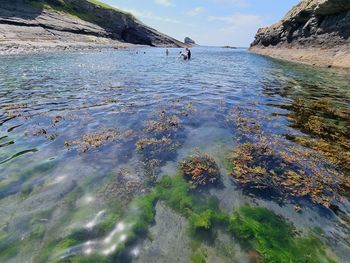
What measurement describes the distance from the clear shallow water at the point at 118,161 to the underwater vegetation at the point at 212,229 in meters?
0.10

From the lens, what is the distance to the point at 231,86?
20.6 m

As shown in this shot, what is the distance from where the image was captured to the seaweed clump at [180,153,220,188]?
6855mm

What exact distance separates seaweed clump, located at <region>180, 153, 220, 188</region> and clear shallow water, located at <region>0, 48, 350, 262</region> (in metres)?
0.31

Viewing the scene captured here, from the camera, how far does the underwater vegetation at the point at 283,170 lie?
21.2ft

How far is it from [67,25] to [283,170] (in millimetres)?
88860

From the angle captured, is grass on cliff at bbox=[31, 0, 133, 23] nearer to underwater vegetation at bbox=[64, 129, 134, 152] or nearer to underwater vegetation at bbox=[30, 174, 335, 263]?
underwater vegetation at bbox=[64, 129, 134, 152]

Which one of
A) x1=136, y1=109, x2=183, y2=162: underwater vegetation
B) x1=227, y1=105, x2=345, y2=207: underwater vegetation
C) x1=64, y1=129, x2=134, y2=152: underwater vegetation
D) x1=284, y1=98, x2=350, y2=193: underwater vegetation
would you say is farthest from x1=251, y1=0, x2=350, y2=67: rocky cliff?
x1=64, y1=129, x2=134, y2=152: underwater vegetation

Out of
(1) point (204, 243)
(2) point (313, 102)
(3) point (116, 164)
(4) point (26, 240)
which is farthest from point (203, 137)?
(2) point (313, 102)

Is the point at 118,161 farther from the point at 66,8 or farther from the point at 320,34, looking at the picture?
the point at 66,8

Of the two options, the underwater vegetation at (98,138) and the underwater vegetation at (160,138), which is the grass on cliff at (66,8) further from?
the underwater vegetation at (98,138)

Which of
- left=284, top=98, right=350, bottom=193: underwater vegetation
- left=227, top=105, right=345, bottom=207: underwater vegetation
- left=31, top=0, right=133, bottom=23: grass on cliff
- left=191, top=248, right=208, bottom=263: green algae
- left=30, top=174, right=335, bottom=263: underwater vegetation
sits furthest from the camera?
left=31, top=0, right=133, bottom=23: grass on cliff

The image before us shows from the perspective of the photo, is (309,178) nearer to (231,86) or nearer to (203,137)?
(203,137)

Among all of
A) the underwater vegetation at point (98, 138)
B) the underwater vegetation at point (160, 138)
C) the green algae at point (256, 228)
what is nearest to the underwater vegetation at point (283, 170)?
the green algae at point (256, 228)

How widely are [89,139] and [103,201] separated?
12.4 feet
